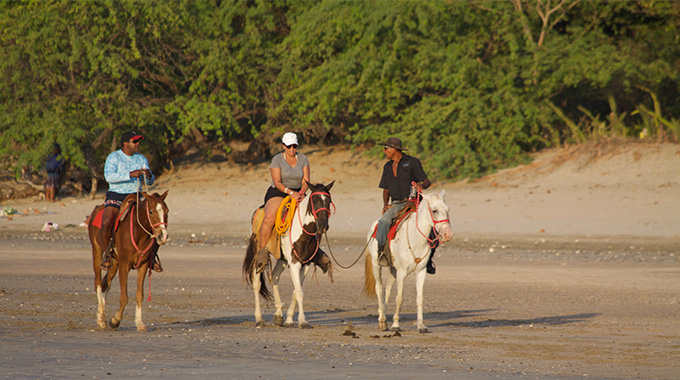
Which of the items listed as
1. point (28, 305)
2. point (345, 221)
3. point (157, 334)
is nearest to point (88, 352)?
point (157, 334)

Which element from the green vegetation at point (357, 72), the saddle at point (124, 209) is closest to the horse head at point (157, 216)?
the saddle at point (124, 209)

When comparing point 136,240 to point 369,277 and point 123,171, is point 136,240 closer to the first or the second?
point 123,171

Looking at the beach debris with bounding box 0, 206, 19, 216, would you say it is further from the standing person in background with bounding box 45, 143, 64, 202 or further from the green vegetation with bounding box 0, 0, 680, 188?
the standing person in background with bounding box 45, 143, 64, 202

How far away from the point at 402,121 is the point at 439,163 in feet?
7.16

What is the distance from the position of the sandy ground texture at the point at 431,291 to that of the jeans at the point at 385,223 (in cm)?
106

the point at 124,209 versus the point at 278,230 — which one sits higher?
the point at 124,209

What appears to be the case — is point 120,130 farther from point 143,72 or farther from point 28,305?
point 28,305

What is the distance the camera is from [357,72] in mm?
27891

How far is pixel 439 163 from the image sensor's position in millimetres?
26406

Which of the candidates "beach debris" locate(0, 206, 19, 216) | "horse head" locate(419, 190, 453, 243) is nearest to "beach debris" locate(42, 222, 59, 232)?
"beach debris" locate(0, 206, 19, 216)

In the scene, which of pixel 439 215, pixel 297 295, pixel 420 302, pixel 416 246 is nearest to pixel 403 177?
pixel 416 246

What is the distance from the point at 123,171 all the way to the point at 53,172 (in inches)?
734

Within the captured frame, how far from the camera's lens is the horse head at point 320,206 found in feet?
34.1

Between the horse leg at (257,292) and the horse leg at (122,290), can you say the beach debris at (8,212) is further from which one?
the horse leg at (122,290)
